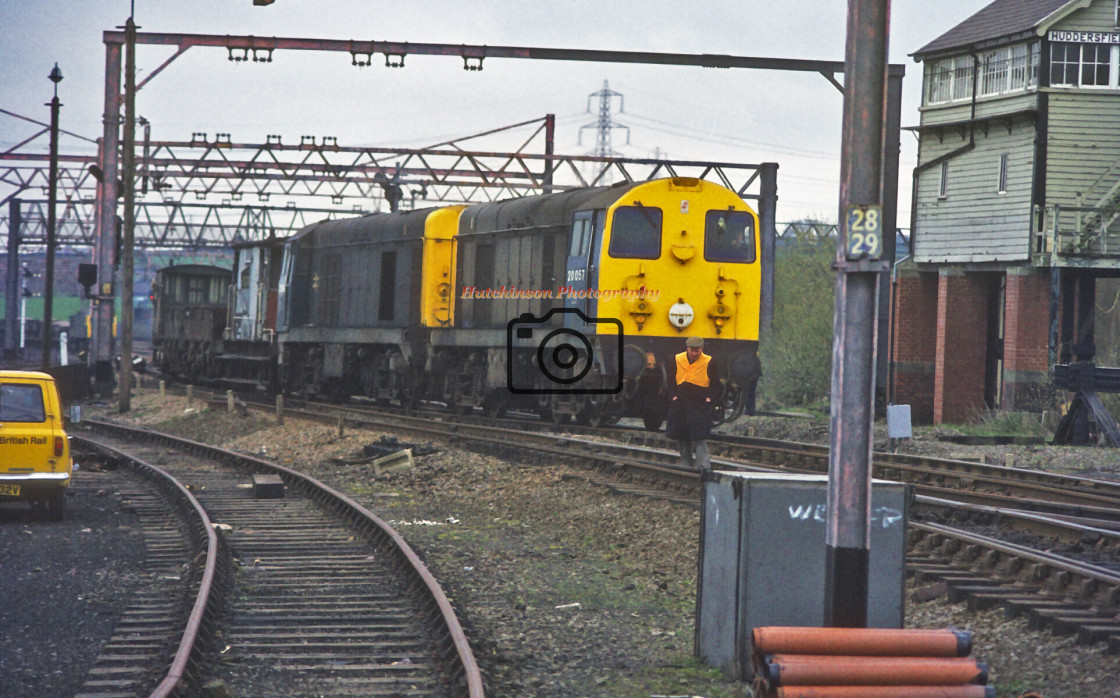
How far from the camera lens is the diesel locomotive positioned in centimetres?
1717

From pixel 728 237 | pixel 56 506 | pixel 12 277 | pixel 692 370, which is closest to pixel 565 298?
pixel 728 237

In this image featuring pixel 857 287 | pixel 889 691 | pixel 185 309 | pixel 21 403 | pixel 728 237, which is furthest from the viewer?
pixel 185 309

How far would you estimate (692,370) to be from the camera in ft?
42.9

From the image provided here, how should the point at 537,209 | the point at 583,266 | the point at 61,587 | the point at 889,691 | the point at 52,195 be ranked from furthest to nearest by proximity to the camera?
the point at 52,195 < the point at 537,209 < the point at 583,266 < the point at 61,587 < the point at 889,691

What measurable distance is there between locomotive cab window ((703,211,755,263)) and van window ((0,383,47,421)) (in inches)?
349

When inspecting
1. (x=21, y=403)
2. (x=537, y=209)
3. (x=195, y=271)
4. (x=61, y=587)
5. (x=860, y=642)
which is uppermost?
(x=537, y=209)

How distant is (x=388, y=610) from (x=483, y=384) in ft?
41.2

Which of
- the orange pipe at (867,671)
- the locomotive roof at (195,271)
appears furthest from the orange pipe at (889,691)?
the locomotive roof at (195,271)

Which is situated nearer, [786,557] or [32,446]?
[786,557]

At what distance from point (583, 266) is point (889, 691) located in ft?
40.7

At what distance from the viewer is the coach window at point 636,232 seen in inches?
673

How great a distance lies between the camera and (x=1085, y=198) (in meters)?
27.7

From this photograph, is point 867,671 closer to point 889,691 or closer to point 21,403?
point 889,691

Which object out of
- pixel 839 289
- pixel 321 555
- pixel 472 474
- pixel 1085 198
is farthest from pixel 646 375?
pixel 1085 198
